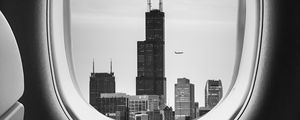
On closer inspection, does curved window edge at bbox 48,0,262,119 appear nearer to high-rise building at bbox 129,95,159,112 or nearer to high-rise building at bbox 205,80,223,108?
high-rise building at bbox 205,80,223,108

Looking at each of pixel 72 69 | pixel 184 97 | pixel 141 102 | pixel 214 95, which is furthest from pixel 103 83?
pixel 72 69

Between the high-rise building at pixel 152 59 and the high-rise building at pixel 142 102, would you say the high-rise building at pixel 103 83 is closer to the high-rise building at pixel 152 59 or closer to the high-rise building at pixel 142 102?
the high-rise building at pixel 142 102

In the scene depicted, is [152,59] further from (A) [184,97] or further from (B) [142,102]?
(A) [184,97]

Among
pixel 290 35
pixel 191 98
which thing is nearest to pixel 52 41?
pixel 290 35

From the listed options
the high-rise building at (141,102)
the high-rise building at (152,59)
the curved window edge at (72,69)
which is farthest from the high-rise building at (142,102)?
the curved window edge at (72,69)

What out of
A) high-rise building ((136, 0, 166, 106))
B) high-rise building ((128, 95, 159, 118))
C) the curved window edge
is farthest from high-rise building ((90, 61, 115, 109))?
the curved window edge

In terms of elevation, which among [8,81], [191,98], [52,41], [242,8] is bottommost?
[191,98]

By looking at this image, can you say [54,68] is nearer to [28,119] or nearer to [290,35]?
[28,119]

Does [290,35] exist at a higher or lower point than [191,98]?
higher
